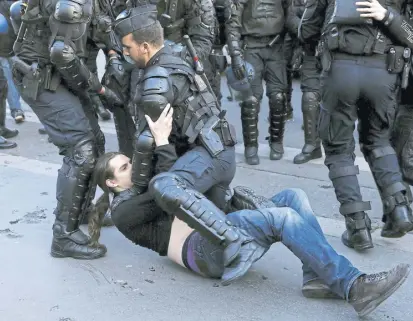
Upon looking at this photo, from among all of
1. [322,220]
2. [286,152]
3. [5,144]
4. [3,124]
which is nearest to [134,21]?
[322,220]

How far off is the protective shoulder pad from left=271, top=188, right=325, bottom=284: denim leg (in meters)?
0.86

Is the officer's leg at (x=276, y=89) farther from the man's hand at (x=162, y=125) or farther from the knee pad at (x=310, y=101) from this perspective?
the man's hand at (x=162, y=125)

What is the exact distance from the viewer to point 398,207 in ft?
13.3

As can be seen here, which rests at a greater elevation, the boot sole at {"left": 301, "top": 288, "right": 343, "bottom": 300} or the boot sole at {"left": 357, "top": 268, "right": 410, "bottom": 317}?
the boot sole at {"left": 357, "top": 268, "right": 410, "bottom": 317}

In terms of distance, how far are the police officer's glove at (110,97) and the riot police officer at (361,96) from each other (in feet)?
4.53

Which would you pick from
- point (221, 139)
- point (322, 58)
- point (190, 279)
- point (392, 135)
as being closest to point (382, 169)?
point (392, 135)

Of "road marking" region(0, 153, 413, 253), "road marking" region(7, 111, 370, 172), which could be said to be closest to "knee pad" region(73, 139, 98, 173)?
"road marking" region(0, 153, 413, 253)

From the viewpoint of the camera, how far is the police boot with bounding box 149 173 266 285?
3.30m

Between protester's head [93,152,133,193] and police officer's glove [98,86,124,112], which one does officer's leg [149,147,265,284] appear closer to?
protester's head [93,152,133,193]

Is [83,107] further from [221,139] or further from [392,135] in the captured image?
[392,135]

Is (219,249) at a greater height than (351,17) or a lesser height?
lesser

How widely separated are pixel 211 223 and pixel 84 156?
1.13 metres

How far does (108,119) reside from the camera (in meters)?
7.75

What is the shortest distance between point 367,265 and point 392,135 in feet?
3.17
